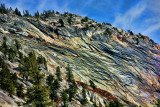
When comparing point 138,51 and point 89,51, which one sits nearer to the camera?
point 89,51

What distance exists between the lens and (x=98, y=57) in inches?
2901

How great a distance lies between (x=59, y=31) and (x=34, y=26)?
20056 mm

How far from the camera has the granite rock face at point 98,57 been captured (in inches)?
2355

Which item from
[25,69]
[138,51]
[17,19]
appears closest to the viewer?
[25,69]

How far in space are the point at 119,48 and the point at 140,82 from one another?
2898 centimetres

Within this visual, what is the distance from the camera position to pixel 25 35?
7069 centimetres

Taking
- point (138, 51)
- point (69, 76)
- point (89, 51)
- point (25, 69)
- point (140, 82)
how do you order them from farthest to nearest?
point (138, 51) < point (89, 51) < point (140, 82) < point (69, 76) < point (25, 69)

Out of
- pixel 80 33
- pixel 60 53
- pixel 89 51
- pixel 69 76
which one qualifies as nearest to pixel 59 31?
pixel 80 33

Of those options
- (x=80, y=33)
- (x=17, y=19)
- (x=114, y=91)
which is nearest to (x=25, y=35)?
(x=17, y=19)

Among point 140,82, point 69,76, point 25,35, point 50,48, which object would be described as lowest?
point 69,76

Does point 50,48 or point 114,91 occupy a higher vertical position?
point 50,48

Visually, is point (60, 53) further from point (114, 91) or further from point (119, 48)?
point (119, 48)

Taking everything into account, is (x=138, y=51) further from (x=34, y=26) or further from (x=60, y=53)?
(x=34, y=26)

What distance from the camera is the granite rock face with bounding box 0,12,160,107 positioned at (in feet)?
196
